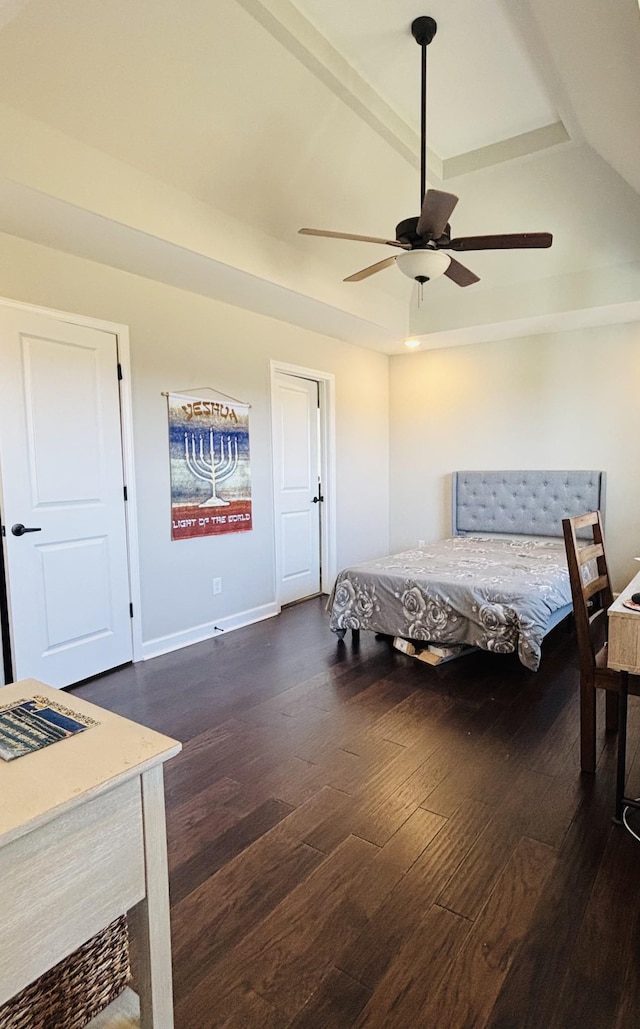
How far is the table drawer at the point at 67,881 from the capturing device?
0.72 m

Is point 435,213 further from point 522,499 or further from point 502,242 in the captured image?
point 522,499

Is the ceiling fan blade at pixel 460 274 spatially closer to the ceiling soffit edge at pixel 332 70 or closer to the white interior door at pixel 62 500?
the ceiling soffit edge at pixel 332 70

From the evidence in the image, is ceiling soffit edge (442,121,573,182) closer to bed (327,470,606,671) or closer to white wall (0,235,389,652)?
white wall (0,235,389,652)

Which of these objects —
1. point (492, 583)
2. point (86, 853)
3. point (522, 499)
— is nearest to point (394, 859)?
point (86, 853)

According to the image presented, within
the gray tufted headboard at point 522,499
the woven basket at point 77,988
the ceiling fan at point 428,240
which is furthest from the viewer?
the gray tufted headboard at point 522,499

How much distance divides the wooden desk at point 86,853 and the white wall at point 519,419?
4.97 meters

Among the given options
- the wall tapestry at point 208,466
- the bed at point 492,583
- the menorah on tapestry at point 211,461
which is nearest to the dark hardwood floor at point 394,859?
the bed at point 492,583

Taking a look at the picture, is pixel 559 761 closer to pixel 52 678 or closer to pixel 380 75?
pixel 52 678

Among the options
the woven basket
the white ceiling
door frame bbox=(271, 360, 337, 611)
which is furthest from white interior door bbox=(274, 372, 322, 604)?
the woven basket

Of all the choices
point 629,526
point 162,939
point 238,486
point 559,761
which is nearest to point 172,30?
point 238,486

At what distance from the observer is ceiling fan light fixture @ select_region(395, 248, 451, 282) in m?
2.70

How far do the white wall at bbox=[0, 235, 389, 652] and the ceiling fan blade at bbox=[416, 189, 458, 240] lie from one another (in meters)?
1.94

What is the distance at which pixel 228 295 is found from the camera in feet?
13.2

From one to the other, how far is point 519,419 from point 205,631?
361 centimetres
